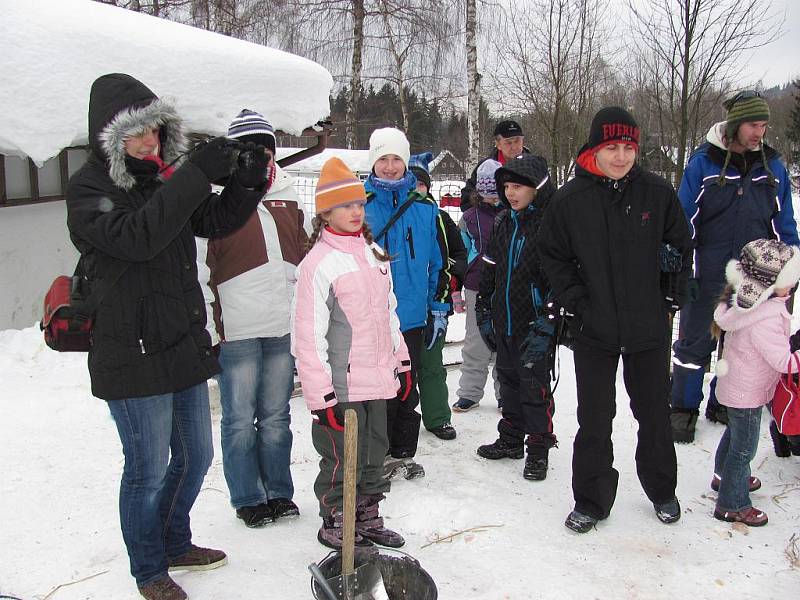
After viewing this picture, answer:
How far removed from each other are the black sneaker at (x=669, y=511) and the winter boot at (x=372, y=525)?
1.30 metres

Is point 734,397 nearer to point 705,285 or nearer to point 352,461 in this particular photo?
point 705,285

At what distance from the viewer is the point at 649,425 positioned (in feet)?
10.9

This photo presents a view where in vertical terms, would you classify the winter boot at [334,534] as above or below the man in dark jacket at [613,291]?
below

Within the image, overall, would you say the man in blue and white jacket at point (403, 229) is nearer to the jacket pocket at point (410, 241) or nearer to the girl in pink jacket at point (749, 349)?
the jacket pocket at point (410, 241)

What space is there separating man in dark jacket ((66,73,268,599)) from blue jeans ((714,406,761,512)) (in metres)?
2.51

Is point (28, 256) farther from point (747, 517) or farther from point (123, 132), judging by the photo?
point (747, 517)

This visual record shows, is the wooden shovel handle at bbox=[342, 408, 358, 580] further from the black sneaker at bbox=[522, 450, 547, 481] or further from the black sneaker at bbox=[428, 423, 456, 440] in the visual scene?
the black sneaker at bbox=[428, 423, 456, 440]

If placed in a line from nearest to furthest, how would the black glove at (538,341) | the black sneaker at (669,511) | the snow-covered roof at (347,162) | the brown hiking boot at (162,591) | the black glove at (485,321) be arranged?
the brown hiking boot at (162,591) < the black sneaker at (669,511) < the black glove at (538,341) < the black glove at (485,321) < the snow-covered roof at (347,162)

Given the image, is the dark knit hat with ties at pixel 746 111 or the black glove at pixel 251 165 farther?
the dark knit hat with ties at pixel 746 111

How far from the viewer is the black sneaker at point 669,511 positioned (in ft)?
10.9

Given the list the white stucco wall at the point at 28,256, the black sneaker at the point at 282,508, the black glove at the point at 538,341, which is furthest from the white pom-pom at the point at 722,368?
the white stucco wall at the point at 28,256

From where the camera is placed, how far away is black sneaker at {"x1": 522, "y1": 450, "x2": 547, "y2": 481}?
3.86 metres

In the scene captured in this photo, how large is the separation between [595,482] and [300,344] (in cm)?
164

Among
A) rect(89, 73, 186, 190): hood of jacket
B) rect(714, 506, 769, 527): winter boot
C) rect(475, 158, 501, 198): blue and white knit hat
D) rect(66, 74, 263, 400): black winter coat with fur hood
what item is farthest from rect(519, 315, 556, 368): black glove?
rect(89, 73, 186, 190): hood of jacket
